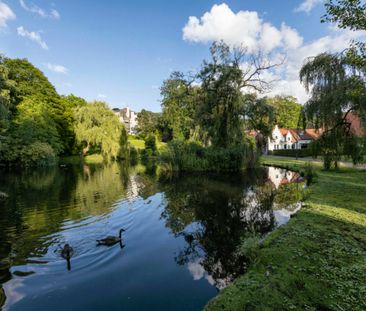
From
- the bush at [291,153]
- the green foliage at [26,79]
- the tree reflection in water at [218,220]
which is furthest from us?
the bush at [291,153]

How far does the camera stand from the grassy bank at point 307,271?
10.8ft

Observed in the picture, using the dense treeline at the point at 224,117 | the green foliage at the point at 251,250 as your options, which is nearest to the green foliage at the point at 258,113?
the dense treeline at the point at 224,117

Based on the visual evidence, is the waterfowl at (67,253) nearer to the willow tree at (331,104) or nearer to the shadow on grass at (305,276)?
the shadow on grass at (305,276)

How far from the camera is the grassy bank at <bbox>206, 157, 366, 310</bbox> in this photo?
329cm

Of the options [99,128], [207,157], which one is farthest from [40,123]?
[207,157]

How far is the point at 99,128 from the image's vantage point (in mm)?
36312

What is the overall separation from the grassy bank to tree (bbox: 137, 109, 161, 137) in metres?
60.0

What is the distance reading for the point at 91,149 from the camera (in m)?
44.9

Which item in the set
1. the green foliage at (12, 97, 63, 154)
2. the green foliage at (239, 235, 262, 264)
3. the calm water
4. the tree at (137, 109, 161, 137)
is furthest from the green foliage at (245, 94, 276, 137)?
the tree at (137, 109, 161, 137)

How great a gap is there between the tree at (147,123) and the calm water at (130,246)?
52.9m

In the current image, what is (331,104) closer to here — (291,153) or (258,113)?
(258,113)

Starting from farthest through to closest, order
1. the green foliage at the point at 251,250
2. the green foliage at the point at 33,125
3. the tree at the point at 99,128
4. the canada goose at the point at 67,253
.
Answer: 1. the tree at the point at 99,128
2. the green foliage at the point at 33,125
3. the canada goose at the point at 67,253
4. the green foliage at the point at 251,250

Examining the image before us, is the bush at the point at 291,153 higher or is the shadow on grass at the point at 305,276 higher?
the bush at the point at 291,153

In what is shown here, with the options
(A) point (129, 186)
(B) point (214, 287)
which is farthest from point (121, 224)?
(A) point (129, 186)
